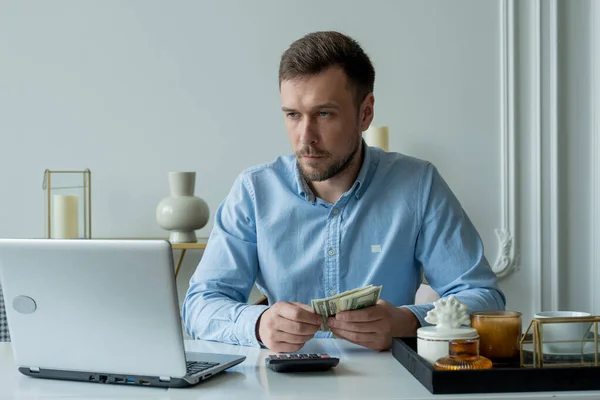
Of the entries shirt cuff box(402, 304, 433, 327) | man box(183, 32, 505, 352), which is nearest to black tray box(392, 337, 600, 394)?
shirt cuff box(402, 304, 433, 327)

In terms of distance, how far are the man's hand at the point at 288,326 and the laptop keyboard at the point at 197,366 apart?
178mm

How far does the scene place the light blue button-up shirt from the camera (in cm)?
204

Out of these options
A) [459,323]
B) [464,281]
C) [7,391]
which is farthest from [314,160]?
[7,391]

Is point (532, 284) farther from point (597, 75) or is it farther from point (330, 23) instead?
point (330, 23)

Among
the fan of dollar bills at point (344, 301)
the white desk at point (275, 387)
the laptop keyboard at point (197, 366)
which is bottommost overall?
the white desk at point (275, 387)

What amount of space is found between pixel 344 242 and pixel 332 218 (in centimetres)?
7

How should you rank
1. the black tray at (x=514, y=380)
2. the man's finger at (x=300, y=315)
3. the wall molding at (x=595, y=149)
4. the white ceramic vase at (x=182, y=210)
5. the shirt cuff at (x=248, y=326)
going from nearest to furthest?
the black tray at (x=514, y=380), the man's finger at (x=300, y=315), the shirt cuff at (x=248, y=326), the white ceramic vase at (x=182, y=210), the wall molding at (x=595, y=149)

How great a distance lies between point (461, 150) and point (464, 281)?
176cm

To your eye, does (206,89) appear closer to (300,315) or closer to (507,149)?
(507,149)

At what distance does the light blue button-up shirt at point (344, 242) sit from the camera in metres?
2.04

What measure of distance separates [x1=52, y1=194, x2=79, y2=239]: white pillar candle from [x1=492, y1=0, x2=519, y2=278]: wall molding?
1.79 metres

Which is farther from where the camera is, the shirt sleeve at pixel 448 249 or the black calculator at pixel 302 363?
the shirt sleeve at pixel 448 249

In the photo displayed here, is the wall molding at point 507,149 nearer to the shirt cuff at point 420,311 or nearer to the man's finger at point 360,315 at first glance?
the shirt cuff at point 420,311

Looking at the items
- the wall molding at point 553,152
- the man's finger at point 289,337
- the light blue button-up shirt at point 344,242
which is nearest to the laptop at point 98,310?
the man's finger at point 289,337
